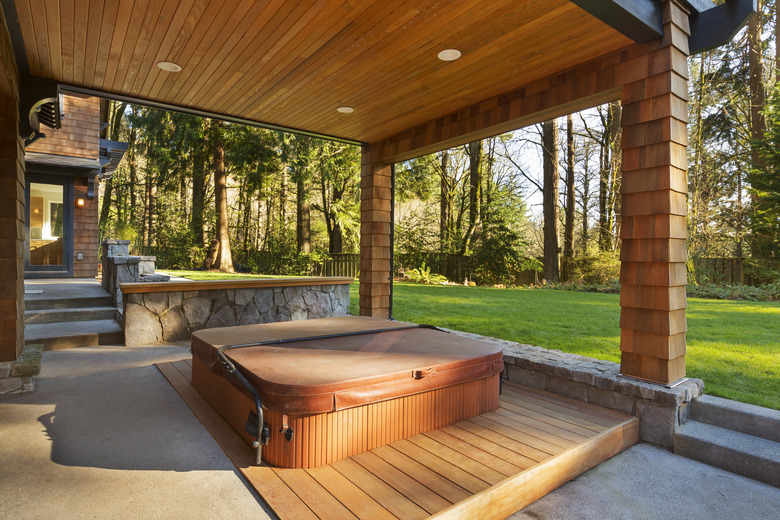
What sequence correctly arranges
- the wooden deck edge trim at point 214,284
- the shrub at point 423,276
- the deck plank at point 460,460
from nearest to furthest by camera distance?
the deck plank at point 460,460
the wooden deck edge trim at point 214,284
the shrub at point 423,276

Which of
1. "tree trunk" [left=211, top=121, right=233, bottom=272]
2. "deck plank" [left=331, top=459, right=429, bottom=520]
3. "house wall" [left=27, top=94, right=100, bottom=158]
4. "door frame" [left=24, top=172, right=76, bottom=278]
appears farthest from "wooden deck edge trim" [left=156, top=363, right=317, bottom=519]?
"tree trunk" [left=211, top=121, right=233, bottom=272]

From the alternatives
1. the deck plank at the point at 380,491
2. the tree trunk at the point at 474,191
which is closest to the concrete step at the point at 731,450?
the deck plank at the point at 380,491

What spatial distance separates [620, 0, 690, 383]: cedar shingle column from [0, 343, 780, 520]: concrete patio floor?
60cm

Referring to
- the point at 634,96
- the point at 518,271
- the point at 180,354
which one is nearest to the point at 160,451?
the point at 180,354

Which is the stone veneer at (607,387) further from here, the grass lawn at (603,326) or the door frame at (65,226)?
the door frame at (65,226)

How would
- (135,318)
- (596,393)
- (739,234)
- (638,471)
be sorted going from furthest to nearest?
(739,234) < (135,318) < (596,393) < (638,471)

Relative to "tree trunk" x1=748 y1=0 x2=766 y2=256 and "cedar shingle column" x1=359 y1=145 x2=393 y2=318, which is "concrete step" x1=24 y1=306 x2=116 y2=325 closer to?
"cedar shingle column" x1=359 y1=145 x2=393 y2=318

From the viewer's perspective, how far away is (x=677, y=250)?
2467 mm

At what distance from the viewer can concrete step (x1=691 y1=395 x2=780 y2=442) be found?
220 centimetres

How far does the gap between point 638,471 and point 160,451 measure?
234 centimetres

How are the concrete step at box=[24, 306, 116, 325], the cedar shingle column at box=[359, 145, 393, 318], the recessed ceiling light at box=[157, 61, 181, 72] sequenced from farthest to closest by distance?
1. the cedar shingle column at box=[359, 145, 393, 318]
2. the concrete step at box=[24, 306, 116, 325]
3. the recessed ceiling light at box=[157, 61, 181, 72]

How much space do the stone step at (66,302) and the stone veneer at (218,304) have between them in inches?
49.7

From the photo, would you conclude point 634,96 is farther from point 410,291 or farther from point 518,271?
point 518,271

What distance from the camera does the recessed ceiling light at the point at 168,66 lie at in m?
3.04
